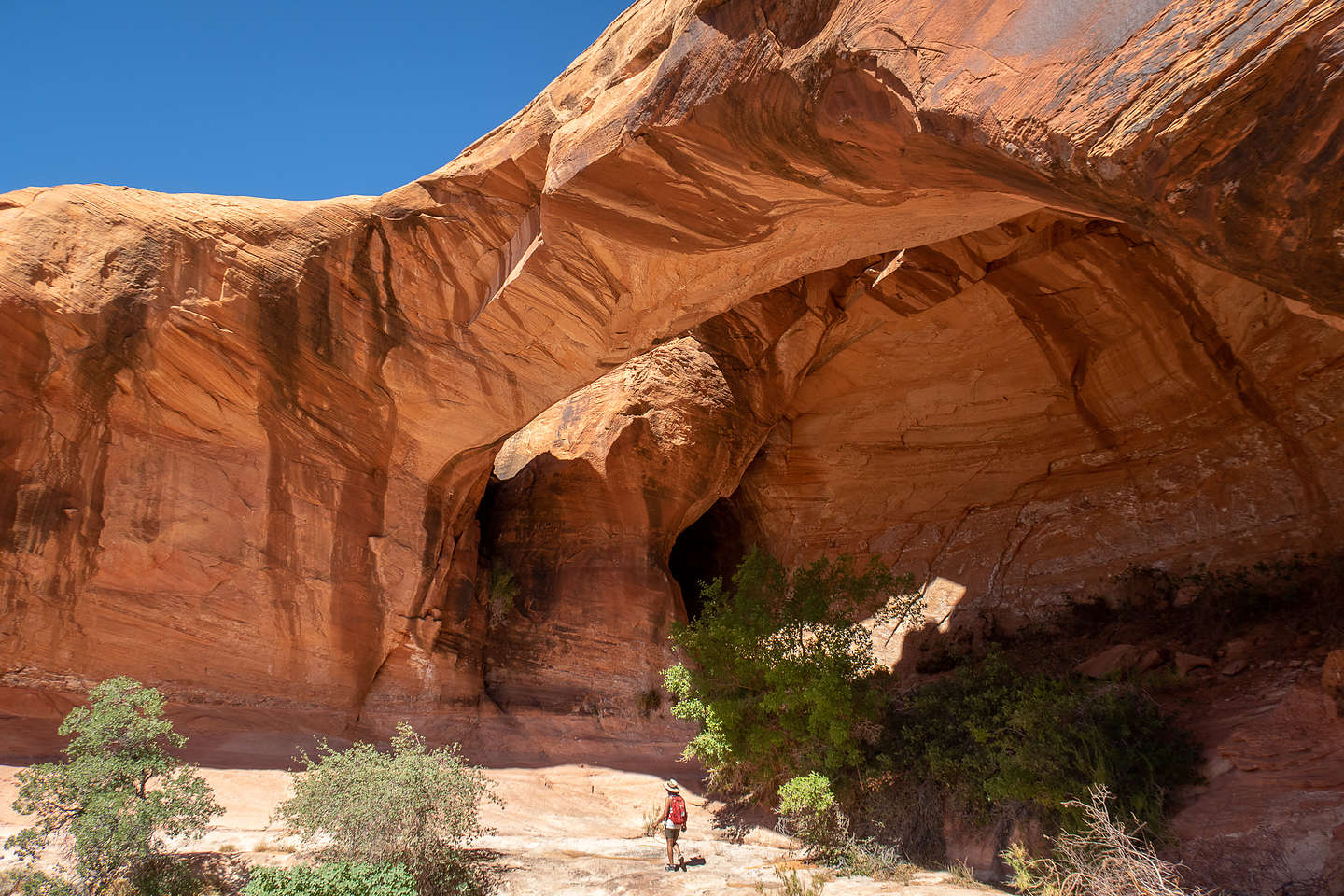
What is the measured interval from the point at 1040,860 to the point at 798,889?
242 cm

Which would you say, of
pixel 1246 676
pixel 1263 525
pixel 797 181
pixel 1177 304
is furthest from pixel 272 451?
pixel 1263 525

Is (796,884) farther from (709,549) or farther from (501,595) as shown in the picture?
(709,549)

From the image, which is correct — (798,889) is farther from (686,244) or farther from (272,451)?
(272,451)

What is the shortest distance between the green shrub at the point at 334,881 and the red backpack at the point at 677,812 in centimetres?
333

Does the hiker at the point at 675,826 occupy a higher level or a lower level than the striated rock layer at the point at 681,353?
lower

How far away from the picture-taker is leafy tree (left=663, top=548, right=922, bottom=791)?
11.8 meters

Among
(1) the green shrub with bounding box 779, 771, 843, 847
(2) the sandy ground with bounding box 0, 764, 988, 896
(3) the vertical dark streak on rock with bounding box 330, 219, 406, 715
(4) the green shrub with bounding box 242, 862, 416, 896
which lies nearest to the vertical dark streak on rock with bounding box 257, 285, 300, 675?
(3) the vertical dark streak on rock with bounding box 330, 219, 406, 715

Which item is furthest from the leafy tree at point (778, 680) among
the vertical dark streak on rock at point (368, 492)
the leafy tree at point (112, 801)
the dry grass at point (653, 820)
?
the leafy tree at point (112, 801)

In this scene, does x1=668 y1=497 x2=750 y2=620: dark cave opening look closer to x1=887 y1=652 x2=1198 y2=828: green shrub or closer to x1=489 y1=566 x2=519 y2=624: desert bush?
x1=489 y1=566 x2=519 y2=624: desert bush

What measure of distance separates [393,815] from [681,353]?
34.5ft

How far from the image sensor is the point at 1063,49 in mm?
6055

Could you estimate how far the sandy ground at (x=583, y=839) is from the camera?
380 inches

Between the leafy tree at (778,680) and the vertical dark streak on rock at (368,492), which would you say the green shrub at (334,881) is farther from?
the vertical dark streak on rock at (368,492)

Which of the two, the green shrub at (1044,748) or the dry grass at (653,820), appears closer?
the green shrub at (1044,748)
